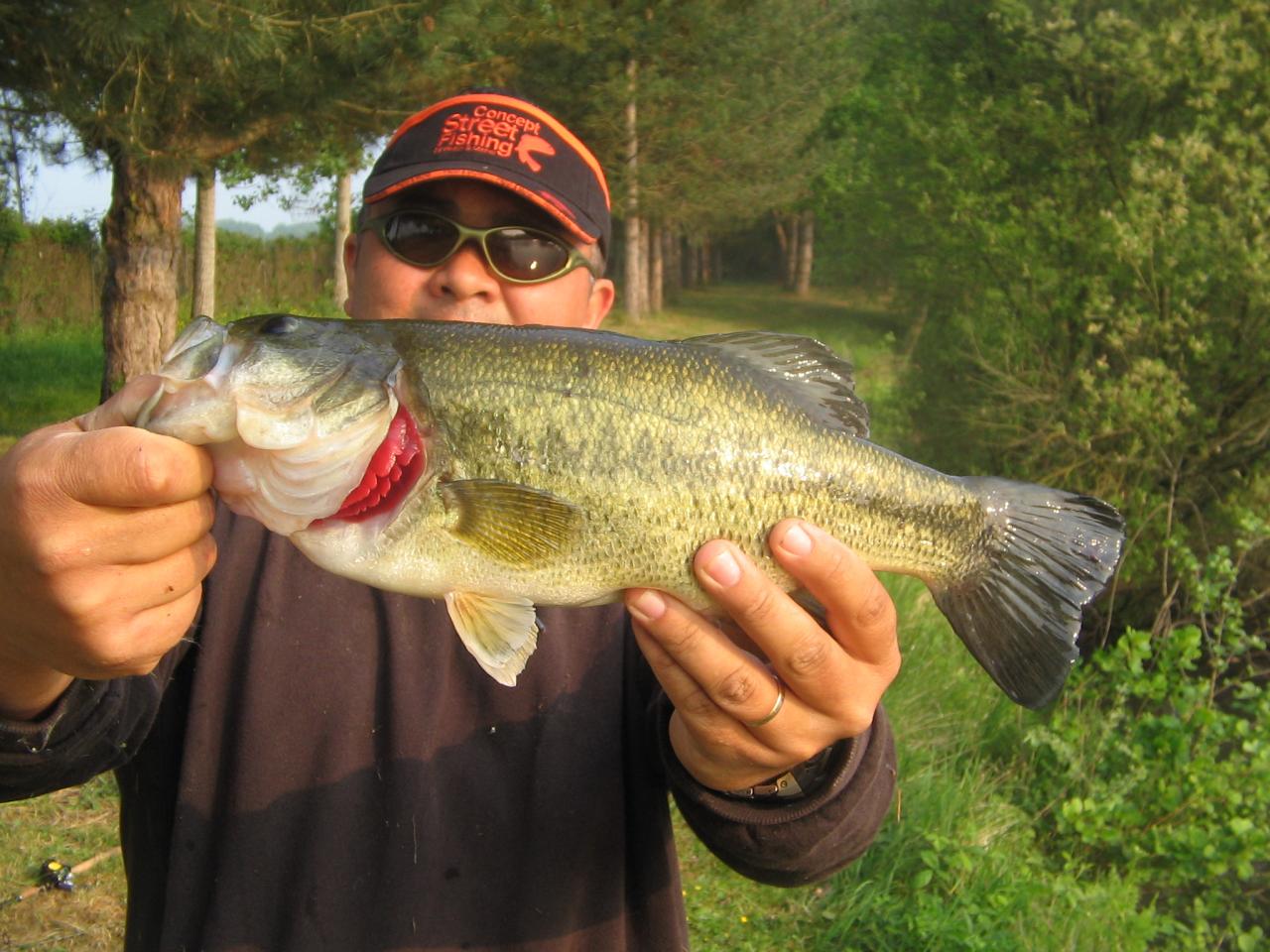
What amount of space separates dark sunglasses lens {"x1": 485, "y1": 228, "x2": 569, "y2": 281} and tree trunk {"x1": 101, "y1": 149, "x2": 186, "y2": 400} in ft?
24.9

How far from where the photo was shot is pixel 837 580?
1854mm

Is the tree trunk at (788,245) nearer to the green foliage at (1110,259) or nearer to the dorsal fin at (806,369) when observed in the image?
the green foliage at (1110,259)

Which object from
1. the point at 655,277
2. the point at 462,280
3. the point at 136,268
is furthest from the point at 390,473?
the point at 655,277

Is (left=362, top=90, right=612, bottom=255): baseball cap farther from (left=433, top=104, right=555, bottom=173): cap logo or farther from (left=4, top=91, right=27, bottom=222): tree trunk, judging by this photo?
(left=4, top=91, right=27, bottom=222): tree trunk

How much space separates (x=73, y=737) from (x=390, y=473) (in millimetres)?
769

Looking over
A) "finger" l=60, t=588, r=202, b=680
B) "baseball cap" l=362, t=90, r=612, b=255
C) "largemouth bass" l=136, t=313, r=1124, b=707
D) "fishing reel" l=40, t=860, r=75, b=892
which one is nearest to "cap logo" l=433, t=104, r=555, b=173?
"baseball cap" l=362, t=90, r=612, b=255

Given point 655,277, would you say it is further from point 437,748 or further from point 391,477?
point 391,477

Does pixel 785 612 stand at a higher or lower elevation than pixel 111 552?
lower

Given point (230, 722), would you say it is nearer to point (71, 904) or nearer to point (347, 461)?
point (347, 461)

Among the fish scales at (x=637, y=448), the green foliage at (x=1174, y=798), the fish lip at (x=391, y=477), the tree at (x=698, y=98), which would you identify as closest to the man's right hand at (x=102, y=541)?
the fish lip at (x=391, y=477)

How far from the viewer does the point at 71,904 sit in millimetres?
3711

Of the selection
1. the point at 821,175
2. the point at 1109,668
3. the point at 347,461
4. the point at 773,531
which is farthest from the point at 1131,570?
the point at 821,175

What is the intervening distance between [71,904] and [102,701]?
242 cm

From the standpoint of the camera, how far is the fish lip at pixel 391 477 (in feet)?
6.03
